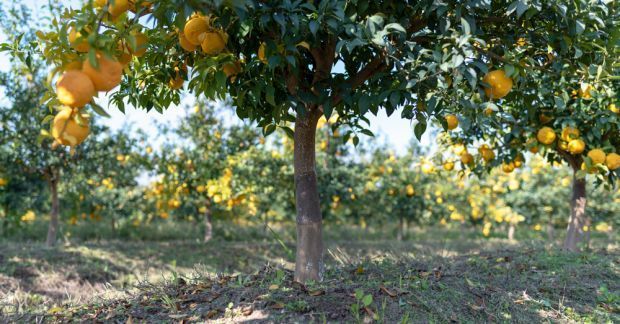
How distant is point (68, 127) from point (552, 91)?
10.6ft

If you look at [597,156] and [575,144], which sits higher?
[575,144]

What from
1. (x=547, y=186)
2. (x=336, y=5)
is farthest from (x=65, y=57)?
(x=547, y=186)

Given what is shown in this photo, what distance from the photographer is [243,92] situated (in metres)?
2.25

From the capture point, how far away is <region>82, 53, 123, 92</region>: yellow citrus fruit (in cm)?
160

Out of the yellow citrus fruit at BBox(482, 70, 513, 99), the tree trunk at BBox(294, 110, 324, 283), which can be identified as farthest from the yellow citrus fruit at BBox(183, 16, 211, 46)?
the yellow citrus fruit at BBox(482, 70, 513, 99)

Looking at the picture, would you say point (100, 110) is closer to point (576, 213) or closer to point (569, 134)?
point (569, 134)

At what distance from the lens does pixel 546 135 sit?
3697mm

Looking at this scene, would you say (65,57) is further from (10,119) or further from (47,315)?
(10,119)

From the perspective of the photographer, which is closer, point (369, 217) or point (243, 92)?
point (243, 92)

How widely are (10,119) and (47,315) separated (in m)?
5.57

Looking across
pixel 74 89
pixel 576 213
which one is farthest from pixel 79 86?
pixel 576 213

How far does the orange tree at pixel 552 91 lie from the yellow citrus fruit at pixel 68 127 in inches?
61.1

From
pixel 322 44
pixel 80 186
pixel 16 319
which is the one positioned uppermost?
pixel 322 44

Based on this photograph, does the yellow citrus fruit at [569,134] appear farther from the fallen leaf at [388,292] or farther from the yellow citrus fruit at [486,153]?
the fallen leaf at [388,292]
